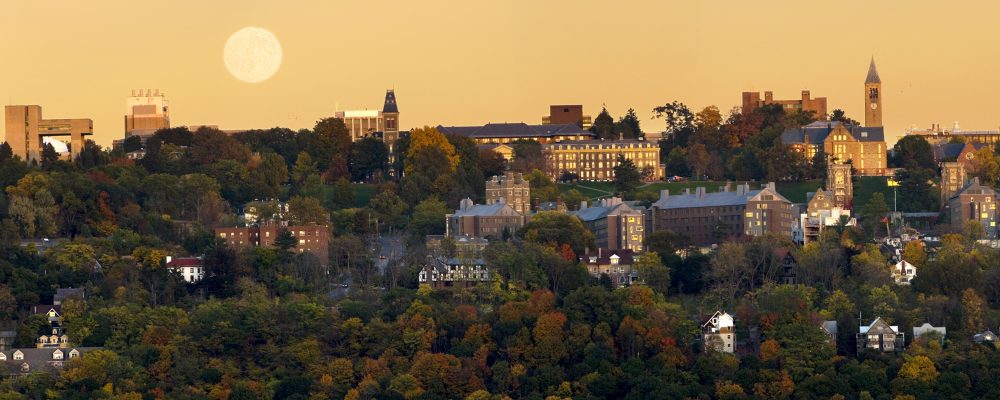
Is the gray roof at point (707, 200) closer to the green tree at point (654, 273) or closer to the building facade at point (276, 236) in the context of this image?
the green tree at point (654, 273)

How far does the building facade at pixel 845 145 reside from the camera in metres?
112

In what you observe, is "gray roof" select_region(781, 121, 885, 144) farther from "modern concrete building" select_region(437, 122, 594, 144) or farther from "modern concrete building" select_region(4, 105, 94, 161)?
"modern concrete building" select_region(4, 105, 94, 161)

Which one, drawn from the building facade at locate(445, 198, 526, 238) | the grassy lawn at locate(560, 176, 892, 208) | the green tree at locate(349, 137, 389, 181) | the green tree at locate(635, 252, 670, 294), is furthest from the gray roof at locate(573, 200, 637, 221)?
the green tree at locate(349, 137, 389, 181)

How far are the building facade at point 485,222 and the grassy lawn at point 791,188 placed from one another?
31.2 feet

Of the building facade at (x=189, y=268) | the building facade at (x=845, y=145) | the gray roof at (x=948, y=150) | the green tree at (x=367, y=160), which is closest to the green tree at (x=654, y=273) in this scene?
the building facade at (x=189, y=268)

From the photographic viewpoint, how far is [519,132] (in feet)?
412

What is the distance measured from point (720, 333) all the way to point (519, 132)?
4914cm

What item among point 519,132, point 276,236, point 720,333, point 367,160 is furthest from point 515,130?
point 720,333

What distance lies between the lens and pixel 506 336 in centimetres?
7594

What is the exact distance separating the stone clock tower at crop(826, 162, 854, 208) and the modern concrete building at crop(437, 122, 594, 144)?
18.9 metres

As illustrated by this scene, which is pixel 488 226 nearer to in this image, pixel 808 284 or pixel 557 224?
pixel 557 224

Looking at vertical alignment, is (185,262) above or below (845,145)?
below

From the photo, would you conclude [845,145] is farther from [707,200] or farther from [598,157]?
[707,200]

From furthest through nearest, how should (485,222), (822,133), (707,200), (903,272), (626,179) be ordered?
(822,133), (626,179), (707,200), (485,222), (903,272)
